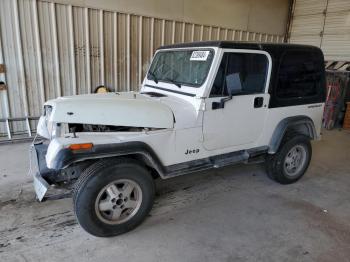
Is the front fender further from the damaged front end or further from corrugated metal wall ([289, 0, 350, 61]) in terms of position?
corrugated metal wall ([289, 0, 350, 61])

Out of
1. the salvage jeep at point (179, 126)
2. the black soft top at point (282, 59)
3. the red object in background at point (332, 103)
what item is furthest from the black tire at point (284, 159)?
the red object in background at point (332, 103)

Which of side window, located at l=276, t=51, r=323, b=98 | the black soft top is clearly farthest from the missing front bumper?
side window, located at l=276, t=51, r=323, b=98

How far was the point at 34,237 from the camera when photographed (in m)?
2.48

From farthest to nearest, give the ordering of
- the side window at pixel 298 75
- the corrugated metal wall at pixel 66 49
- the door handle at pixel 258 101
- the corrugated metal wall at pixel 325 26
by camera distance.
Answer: the corrugated metal wall at pixel 325 26
the corrugated metal wall at pixel 66 49
the side window at pixel 298 75
the door handle at pixel 258 101

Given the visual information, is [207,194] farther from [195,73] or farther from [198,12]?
[198,12]

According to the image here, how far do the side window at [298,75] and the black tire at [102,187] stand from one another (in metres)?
1.96

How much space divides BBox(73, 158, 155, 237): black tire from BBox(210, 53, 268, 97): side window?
111cm

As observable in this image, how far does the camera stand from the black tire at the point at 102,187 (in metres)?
2.27

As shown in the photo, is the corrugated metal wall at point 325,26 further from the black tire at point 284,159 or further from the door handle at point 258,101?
the door handle at point 258,101

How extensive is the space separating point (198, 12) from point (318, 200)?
17.6ft

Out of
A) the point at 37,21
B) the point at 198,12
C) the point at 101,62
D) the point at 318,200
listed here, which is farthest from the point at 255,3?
the point at 318,200

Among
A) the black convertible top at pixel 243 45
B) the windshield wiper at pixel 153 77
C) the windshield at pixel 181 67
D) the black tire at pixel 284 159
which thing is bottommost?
the black tire at pixel 284 159

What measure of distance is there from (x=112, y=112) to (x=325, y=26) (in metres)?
8.65

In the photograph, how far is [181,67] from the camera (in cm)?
315
